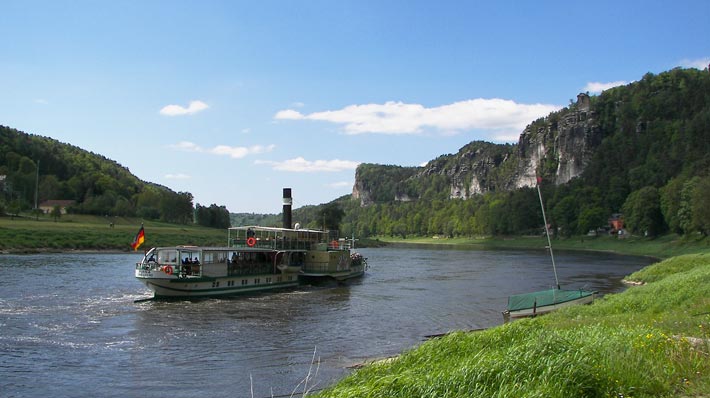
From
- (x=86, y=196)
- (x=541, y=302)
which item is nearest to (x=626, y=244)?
(x=541, y=302)

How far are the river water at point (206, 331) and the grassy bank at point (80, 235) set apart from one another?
1622 inches

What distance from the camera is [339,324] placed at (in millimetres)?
36125

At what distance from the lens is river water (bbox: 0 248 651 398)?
2248 cm

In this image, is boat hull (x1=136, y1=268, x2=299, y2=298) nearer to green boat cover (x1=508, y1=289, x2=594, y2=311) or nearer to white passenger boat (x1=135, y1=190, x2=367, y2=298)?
white passenger boat (x1=135, y1=190, x2=367, y2=298)

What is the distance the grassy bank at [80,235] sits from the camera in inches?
3858

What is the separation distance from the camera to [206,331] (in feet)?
107

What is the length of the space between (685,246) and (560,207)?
233 ft

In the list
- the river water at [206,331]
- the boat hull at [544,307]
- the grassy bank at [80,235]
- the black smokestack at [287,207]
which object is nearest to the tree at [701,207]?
the river water at [206,331]

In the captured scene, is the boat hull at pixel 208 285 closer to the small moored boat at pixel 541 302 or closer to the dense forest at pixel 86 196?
the small moored boat at pixel 541 302

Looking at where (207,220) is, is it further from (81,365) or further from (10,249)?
(81,365)

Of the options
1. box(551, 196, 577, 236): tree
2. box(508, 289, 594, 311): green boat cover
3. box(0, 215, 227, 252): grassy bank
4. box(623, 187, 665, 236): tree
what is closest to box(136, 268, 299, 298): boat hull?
box(508, 289, 594, 311): green boat cover

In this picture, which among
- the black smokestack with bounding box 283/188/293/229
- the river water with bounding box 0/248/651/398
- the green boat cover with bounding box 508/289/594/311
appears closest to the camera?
the river water with bounding box 0/248/651/398

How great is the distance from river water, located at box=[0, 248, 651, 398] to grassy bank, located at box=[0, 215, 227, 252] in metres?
41.2

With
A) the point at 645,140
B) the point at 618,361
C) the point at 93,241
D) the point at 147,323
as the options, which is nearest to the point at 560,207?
the point at 645,140
